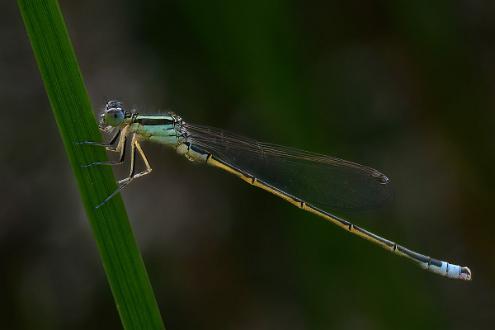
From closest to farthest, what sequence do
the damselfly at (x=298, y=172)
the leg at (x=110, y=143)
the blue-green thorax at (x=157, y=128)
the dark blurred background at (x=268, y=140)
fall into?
the leg at (x=110, y=143) → the blue-green thorax at (x=157, y=128) → the damselfly at (x=298, y=172) → the dark blurred background at (x=268, y=140)

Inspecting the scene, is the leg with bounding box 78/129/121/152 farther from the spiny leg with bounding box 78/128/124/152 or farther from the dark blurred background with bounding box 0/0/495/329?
the dark blurred background with bounding box 0/0/495/329

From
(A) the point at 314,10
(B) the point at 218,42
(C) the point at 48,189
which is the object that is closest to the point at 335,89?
(A) the point at 314,10

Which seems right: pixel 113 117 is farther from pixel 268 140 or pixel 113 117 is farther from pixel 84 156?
pixel 268 140

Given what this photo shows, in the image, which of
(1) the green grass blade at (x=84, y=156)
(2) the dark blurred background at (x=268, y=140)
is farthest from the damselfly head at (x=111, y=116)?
(2) the dark blurred background at (x=268, y=140)

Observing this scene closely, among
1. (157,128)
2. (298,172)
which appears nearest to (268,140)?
(298,172)

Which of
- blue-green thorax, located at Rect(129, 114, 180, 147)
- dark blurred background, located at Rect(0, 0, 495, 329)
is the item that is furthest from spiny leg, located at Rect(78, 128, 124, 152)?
dark blurred background, located at Rect(0, 0, 495, 329)

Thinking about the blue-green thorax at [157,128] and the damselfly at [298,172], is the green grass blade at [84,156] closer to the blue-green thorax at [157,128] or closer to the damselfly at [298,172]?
the blue-green thorax at [157,128]

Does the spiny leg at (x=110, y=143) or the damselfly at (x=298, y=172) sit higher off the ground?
the spiny leg at (x=110, y=143)
